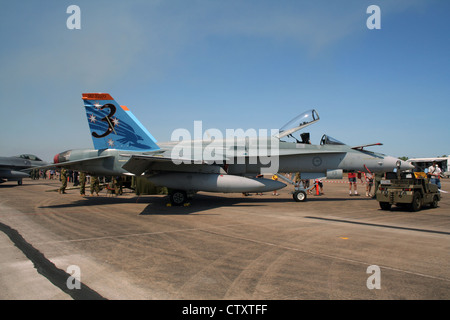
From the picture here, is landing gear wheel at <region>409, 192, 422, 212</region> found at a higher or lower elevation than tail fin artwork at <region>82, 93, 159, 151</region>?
lower

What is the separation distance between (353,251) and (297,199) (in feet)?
25.2

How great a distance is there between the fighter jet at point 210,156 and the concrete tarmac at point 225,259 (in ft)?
10.3

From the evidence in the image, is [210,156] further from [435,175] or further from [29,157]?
[29,157]

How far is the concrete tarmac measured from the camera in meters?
3.18

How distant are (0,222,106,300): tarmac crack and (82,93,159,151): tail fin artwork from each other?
20.9 feet

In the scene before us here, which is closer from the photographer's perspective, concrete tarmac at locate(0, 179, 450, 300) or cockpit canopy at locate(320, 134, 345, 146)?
concrete tarmac at locate(0, 179, 450, 300)

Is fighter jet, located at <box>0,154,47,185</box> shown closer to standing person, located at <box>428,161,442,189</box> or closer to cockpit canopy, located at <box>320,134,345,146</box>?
cockpit canopy, located at <box>320,134,345,146</box>

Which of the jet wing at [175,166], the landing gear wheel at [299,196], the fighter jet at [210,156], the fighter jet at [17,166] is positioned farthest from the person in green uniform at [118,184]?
the fighter jet at [17,166]

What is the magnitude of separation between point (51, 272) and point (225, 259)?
7.71 feet

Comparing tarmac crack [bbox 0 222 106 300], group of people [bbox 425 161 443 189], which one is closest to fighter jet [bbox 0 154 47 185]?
tarmac crack [bbox 0 222 106 300]

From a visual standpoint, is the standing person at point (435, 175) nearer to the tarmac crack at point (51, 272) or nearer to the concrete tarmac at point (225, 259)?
the concrete tarmac at point (225, 259)

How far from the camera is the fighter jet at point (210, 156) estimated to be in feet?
35.4

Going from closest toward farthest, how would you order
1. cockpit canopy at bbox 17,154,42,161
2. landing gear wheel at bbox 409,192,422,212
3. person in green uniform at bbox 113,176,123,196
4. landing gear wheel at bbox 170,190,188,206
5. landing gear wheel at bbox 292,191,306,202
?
landing gear wheel at bbox 409,192,422,212 → landing gear wheel at bbox 170,190,188,206 → landing gear wheel at bbox 292,191,306,202 → person in green uniform at bbox 113,176,123,196 → cockpit canopy at bbox 17,154,42,161
